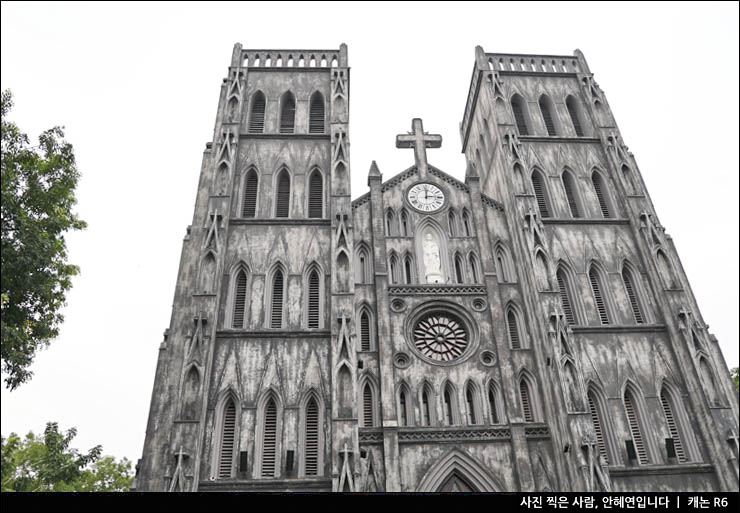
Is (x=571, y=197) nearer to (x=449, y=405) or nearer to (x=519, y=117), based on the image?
(x=519, y=117)

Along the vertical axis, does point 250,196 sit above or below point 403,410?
above

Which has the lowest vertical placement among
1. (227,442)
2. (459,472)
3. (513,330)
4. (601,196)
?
(459,472)

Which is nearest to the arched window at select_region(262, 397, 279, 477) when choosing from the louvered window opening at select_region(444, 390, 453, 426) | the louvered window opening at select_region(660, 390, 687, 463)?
the louvered window opening at select_region(444, 390, 453, 426)

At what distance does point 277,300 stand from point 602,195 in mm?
15202

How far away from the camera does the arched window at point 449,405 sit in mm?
19000

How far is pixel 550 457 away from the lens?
1831cm

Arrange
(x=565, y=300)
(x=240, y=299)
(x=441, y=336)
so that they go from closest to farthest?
(x=240, y=299), (x=441, y=336), (x=565, y=300)

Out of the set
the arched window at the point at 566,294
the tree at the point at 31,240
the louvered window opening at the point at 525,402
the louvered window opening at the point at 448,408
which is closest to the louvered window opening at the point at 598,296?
the arched window at the point at 566,294

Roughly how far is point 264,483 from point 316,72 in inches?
789

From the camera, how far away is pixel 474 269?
22.5 metres

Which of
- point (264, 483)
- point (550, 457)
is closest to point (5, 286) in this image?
point (264, 483)

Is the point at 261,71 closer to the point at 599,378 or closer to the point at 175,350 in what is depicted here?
the point at 175,350

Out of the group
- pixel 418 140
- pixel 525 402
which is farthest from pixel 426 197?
pixel 525 402

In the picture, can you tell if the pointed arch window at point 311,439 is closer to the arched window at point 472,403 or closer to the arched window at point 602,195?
the arched window at point 472,403
